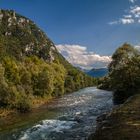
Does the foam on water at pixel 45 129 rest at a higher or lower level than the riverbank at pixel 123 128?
lower

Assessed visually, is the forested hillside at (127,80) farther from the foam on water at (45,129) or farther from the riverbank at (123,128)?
the riverbank at (123,128)

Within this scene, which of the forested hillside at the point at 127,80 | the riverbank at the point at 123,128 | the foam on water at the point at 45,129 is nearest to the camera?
the riverbank at the point at 123,128

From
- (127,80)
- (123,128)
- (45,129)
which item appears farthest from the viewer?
(127,80)

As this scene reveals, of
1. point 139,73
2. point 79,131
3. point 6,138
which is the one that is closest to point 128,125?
point 79,131

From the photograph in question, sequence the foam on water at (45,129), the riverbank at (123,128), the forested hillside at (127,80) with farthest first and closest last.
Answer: the forested hillside at (127,80) → the foam on water at (45,129) → the riverbank at (123,128)

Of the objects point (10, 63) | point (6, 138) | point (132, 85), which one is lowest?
point (6, 138)

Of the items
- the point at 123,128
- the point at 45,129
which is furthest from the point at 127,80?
the point at 123,128

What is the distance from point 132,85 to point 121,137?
160 ft

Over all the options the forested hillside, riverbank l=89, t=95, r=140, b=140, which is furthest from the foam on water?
the forested hillside

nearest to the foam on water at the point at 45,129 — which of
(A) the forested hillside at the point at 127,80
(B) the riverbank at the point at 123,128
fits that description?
(B) the riverbank at the point at 123,128

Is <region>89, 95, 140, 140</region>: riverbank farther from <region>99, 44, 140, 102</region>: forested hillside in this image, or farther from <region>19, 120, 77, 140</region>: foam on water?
<region>99, 44, 140, 102</region>: forested hillside

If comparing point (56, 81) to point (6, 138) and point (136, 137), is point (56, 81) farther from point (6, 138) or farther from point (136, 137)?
point (136, 137)

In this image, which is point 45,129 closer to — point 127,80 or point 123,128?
point 123,128

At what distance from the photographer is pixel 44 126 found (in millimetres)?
53281
